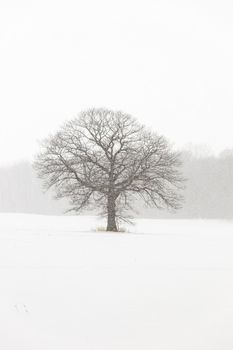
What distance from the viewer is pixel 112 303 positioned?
12.9 meters

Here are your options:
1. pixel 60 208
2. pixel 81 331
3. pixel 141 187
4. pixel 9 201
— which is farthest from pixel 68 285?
pixel 9 201

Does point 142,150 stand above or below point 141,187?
above

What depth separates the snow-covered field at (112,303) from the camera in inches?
443

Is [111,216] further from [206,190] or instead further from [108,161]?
[206,190]

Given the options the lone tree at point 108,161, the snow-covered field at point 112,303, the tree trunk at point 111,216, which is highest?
the lone tree at point 108,161

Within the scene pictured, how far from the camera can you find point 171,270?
15.8 metres

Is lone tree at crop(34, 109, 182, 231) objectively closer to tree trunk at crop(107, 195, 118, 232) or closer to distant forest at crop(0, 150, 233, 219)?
tree trunk at crop(107, 195, 118, 232)

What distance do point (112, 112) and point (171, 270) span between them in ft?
69.1

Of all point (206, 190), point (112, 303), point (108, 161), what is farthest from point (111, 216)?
point (206, 190)

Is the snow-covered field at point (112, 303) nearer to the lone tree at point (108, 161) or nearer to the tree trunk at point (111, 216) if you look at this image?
the tree trunk at point (111, 216)

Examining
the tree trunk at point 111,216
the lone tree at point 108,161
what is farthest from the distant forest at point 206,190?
the tree trunk at point 111,216

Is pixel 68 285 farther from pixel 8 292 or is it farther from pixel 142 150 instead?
pixel 142 150

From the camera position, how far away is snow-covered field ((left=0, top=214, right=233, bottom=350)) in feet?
36.9

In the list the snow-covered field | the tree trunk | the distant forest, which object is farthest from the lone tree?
the distant forest
